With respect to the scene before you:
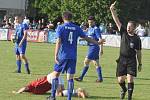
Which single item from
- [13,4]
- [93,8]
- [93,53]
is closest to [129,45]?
[93,53]

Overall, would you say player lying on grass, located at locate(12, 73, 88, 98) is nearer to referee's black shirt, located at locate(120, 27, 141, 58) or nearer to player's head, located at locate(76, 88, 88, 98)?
player's head, located at locate(76, 88, 88, 98)

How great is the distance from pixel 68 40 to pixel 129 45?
1685mm

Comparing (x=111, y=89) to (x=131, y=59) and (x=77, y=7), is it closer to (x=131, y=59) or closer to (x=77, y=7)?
(x=131, y=59)

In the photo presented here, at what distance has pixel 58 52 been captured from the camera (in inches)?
497

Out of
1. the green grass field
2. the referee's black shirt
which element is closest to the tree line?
the green grass field

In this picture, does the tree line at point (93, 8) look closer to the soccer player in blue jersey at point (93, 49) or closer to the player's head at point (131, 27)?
the soccer player in blue jersey at point (93, 49)

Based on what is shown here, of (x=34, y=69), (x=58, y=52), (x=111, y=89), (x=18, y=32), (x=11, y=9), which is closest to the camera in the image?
(x=58, y=52)

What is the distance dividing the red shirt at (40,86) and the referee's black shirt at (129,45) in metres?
2.03

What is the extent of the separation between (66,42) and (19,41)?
707 centimetres

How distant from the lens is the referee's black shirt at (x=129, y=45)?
44.3 feet

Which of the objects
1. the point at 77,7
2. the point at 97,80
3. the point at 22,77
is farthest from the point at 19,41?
the point at 77,7

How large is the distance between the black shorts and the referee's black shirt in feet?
0.33

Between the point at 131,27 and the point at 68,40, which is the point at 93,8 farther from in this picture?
the point at 68,40

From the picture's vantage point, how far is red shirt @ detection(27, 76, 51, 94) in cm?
1406
